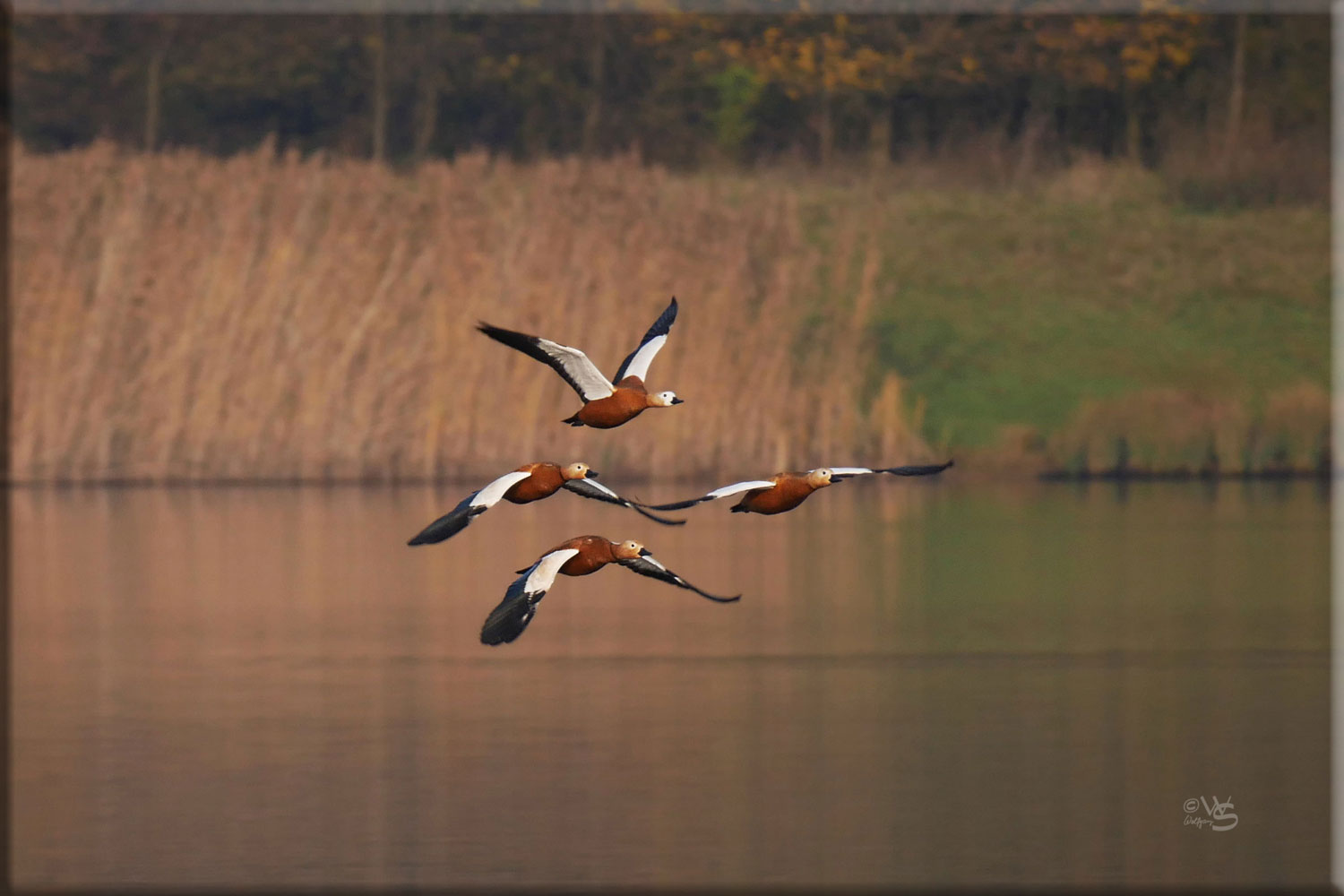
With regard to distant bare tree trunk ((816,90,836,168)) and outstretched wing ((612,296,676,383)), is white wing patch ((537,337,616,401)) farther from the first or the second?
distant bare tree trunk ((816,90,836,168))

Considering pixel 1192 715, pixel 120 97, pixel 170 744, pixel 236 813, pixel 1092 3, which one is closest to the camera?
pixel 236 813

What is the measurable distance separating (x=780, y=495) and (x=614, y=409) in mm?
629

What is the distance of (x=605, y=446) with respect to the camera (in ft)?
72.0

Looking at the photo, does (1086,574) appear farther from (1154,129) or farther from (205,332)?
(1154,129)

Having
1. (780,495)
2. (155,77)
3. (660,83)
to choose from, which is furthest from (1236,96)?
(780,495)

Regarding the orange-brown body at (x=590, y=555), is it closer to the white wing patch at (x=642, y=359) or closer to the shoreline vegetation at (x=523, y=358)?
the white wing patch at (x=642, y=359)

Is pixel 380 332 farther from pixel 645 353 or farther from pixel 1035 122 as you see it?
pixel 1035 122

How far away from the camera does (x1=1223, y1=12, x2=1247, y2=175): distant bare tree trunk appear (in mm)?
35094

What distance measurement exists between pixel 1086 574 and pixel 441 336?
26.7 ft

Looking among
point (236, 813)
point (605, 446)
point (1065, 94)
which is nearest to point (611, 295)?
point (605, 446)

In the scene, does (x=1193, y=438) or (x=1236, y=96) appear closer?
(x=1193, y=438)

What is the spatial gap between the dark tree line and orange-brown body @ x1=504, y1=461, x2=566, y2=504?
2835cm

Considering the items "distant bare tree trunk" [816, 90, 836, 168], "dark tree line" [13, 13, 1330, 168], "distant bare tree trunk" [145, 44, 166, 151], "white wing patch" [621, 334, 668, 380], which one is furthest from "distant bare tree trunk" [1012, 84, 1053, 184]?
"white wing patch" [621, 334, 668, 380]

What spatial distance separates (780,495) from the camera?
7.90 m
